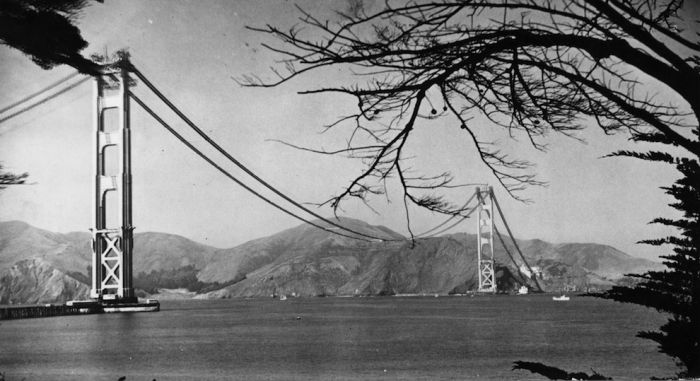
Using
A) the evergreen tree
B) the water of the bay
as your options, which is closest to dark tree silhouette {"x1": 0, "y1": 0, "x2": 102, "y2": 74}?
the evergreen tree

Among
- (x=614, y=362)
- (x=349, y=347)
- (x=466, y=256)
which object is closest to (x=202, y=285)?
(x=466, y=256)

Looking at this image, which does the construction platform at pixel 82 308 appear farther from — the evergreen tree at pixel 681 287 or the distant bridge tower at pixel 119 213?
the evergreen tree at pixel 681 287

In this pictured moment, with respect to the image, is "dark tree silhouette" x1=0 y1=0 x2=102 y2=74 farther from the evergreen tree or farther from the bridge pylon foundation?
the bridge pylon foundation

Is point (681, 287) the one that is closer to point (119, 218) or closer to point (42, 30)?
point (42, 30)

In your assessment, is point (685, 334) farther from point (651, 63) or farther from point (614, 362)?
point (614, 362)

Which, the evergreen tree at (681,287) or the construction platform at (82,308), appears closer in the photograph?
the evergreen tree at (681,287)

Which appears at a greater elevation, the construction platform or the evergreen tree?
the evergreen tree

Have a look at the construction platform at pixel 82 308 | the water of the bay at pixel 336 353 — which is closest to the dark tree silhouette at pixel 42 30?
the water of the bay at pixel 336 353

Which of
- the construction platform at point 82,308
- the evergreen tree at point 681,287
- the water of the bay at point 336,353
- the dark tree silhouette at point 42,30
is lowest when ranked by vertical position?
the water of the bay at point 336,353
